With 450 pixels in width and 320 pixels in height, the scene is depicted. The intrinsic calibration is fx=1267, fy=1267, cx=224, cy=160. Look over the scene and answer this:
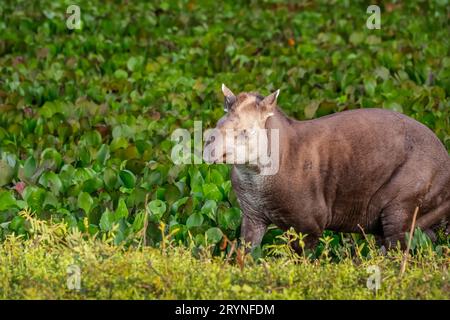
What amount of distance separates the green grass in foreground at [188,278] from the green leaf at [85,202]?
168 centimetres

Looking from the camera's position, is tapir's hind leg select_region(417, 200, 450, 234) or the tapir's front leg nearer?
the tapir's front leg

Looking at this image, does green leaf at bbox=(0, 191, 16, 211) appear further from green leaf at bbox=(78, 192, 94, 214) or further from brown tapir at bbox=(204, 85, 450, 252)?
brown tapir at bbox=(204, 85, 450, 252)

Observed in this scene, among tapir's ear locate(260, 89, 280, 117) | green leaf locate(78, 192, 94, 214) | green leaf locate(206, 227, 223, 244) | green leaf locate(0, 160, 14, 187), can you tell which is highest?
tapir's ear locate(260, 89, 280, 117)

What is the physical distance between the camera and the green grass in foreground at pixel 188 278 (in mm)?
6488

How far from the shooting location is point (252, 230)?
771 cm

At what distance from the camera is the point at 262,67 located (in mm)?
13766

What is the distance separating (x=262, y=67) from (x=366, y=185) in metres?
6.23

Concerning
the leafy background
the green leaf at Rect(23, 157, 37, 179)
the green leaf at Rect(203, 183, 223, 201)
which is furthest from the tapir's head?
the green leaf at Rect(23, 157, 37, 179)

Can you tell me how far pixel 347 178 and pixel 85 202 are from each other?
6.76 feet

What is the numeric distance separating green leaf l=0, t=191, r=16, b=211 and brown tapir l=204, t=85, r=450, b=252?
1861 mm

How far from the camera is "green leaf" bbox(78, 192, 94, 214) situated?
28.7 ft

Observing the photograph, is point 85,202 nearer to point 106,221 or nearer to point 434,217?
point 106,221
